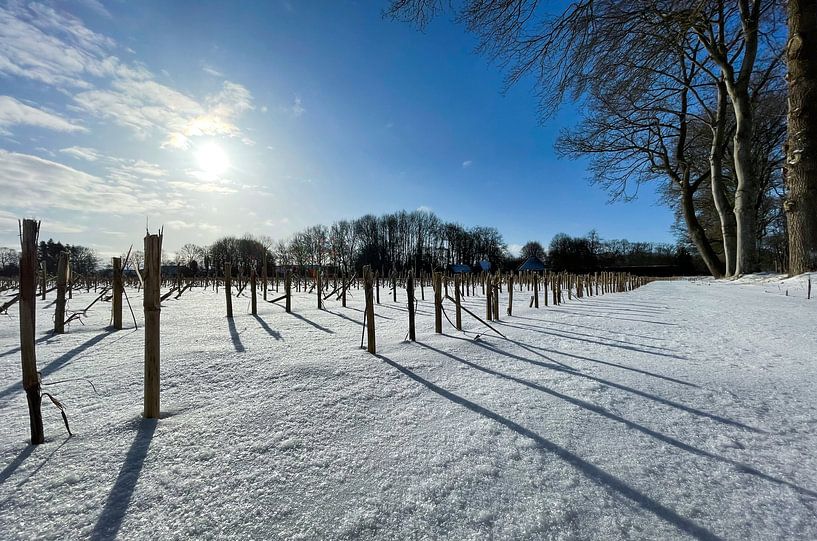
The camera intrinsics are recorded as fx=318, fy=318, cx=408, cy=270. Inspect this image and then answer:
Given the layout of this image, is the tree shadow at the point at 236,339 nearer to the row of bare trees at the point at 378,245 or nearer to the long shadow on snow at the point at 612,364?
the long shadow on snow at the point at 612,364

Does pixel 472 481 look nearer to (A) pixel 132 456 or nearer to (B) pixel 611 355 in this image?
(A) pixel 132 456

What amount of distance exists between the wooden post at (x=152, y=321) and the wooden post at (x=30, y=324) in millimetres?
341

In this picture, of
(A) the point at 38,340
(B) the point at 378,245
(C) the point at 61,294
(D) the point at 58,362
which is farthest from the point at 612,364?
(B) the point at 378,245

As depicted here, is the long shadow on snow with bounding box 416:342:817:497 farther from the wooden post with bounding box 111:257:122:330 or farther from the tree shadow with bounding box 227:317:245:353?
the wooden post with bounding box 111:257:122:330

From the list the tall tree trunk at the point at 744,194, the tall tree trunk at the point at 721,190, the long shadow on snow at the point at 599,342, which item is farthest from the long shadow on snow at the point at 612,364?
the tall tree trunk at the point at 721,190

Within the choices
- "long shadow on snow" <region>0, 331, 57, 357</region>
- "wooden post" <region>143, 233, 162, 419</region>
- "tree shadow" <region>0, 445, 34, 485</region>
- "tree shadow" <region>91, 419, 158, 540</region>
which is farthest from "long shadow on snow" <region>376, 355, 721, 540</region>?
"long shadow on snow" <region>0, 331, 57, 357</region>

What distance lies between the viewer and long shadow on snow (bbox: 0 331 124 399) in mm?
1939

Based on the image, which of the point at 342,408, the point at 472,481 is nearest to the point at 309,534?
the point at 472,481

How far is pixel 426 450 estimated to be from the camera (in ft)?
4.09

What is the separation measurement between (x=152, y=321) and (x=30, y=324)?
16.5 inches

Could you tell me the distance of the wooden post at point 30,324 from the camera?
127cm

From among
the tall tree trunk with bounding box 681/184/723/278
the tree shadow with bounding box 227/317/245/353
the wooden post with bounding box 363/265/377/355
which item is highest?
the tall tree trunk with bounding box 681/184/723/278

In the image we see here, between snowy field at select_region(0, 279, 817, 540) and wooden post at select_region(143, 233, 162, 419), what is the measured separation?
104mm

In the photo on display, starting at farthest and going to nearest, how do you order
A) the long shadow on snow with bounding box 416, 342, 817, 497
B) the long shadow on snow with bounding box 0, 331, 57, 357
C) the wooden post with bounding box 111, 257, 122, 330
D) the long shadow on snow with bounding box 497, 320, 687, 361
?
the wooden post with bounding box 111, 257, 122, 330 < the long shadow on snow with bounding box 0, 331, 57, 357 < the long shadow on snow with bounding box 497, 320, 687, 361 < the long shadow on snow with bounding box 416, 342, 817, 497
